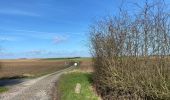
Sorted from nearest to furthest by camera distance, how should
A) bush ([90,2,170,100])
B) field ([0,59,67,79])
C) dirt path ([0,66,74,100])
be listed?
1. bush ([90,2,170,100])
2. dirt path ([0,66,74,100])
3. field ([0,59,67,79])

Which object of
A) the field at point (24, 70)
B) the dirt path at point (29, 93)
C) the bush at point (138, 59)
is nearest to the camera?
the bush at point (138, 59)

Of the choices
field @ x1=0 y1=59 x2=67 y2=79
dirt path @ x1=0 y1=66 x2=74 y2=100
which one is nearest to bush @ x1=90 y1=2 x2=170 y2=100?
dirt path @ x1=0 y1=66 x2=74 y2=100

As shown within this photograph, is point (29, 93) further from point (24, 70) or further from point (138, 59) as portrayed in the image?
point (24, 70)

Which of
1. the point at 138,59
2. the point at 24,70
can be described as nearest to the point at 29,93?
the point at 138,59

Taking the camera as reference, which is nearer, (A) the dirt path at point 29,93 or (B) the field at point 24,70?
(A) the dirt path at point 29,93

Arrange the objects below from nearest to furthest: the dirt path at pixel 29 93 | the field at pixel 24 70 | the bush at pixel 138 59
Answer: the bush at pixel 138 59 < the dirt path at pixel 29 93 < the field at pixel 24 70

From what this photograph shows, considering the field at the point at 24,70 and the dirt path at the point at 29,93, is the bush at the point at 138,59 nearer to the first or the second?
the dirt path at the point at 29,93

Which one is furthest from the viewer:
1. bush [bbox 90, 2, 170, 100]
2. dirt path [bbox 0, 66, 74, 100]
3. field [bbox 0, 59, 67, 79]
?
field [bbox 0, 59, 67, 79]

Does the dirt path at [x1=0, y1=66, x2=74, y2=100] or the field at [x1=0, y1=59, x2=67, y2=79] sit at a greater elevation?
the field at [x1=0, y1=59, x2=67, y2=79]

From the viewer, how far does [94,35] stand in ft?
81.1

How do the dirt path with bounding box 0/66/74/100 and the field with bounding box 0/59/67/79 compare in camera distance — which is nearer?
the dirt path with bounding box 0/66/74/100

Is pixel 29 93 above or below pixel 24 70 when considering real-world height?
below

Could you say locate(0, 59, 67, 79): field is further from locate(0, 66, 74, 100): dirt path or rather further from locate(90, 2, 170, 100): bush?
locate(90, 2, 170, 100): bush

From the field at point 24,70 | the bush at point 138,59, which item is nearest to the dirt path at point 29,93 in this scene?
the bush at point 138,59
